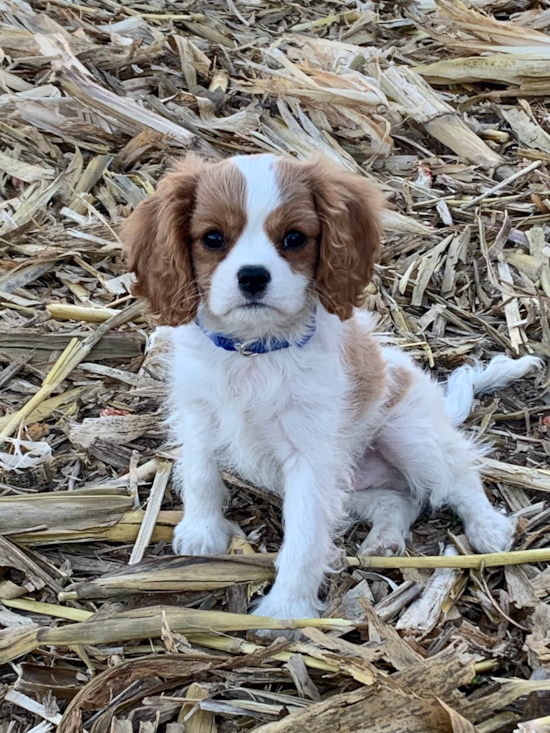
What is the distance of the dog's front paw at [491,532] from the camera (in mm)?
3215

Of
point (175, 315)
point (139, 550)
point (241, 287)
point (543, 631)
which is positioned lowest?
point (139, 550)

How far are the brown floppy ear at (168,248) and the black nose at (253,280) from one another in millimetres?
325

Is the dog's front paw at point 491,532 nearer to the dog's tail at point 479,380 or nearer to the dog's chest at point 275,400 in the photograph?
the dog's tail at point 479,380

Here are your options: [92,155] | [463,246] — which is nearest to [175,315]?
[463,246]

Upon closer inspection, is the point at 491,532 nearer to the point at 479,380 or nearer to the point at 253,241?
the point at 479,380

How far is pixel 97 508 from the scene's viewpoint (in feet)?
10.4

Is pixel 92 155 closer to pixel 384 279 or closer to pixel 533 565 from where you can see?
pixel 384 279

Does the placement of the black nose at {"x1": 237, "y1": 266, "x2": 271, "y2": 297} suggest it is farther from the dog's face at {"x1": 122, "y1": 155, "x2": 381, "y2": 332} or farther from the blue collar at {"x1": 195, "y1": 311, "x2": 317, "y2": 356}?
the blue collar at {"x1": 195, "y1": 311, "x2": 317, "y2": 356}

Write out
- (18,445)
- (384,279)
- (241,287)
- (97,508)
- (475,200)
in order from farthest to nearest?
(475,200) → (384,279) → (18,445) → (97,508) → (241,287)

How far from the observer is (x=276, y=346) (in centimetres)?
297

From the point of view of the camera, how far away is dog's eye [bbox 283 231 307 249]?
278 centimetres

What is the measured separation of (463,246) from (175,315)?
2.26m

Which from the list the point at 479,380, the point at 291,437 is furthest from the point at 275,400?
the point at 479,380

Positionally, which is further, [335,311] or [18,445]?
[18,445]
